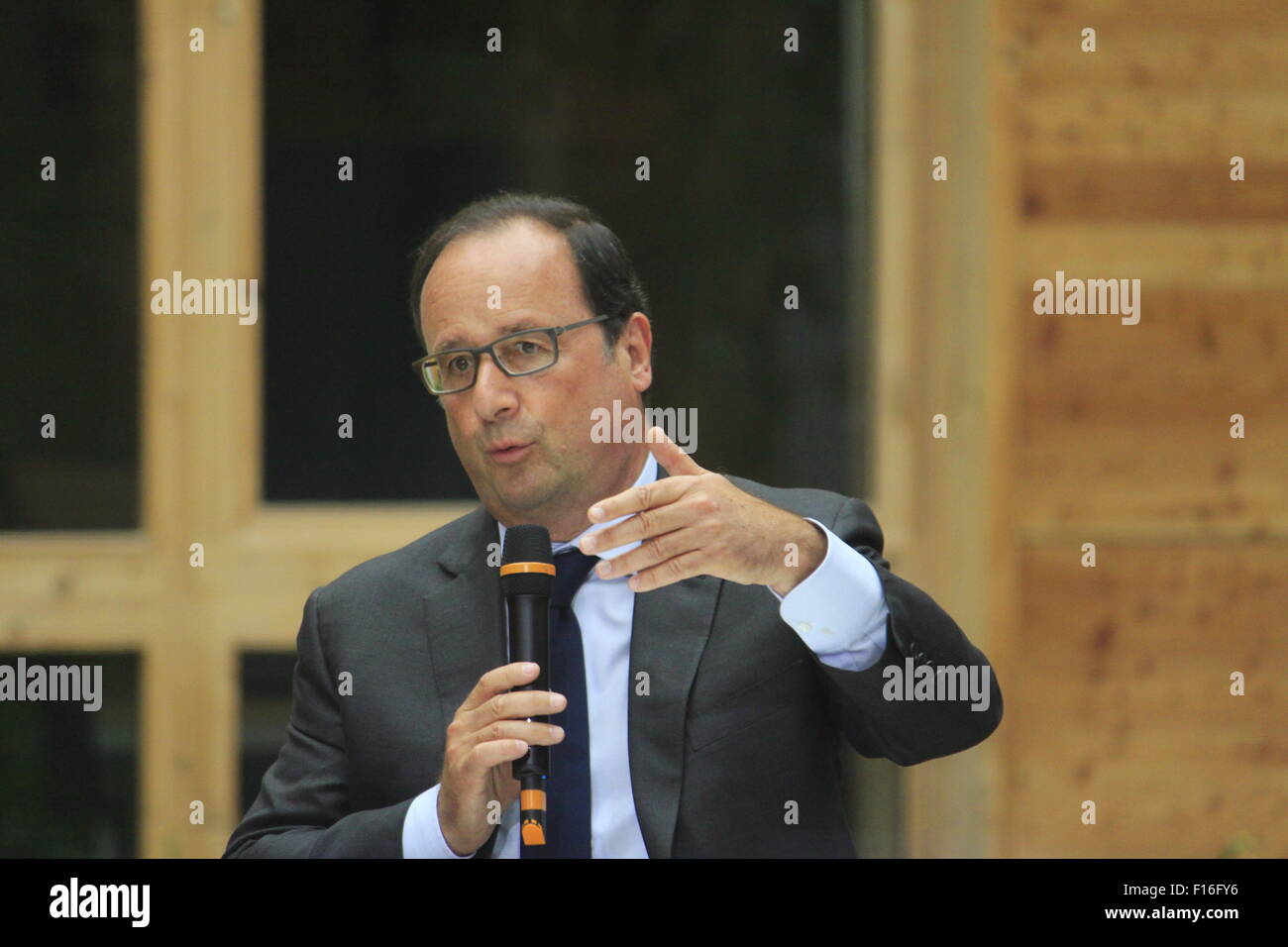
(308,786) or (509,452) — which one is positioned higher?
(509,452)

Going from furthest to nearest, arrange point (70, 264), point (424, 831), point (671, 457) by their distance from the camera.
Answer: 1. point (70, 264)
2. point (424, 831)
3. point (671, 457)

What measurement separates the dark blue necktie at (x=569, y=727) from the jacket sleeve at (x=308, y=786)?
0.21m

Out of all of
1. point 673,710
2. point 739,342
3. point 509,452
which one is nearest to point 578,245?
point 509,452

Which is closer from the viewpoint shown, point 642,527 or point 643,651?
point 642,527

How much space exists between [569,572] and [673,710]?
259 mm

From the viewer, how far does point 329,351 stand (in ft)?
15.3

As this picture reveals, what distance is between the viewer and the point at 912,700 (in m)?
2.06

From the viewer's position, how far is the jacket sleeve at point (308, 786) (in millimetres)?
2115

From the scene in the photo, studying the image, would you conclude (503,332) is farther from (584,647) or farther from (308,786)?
(308,786)

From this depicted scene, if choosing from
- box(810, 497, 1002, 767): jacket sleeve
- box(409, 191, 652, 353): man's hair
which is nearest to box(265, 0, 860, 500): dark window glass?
box(409, 191, 652, 353): man's hair

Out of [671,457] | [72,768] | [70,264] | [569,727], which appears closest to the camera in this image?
[671,457]

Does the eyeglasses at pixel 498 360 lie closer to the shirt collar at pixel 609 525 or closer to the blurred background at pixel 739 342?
the shirt collar at pixel 609 525

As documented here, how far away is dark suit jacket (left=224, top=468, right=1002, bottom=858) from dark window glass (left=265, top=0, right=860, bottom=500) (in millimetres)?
2343
